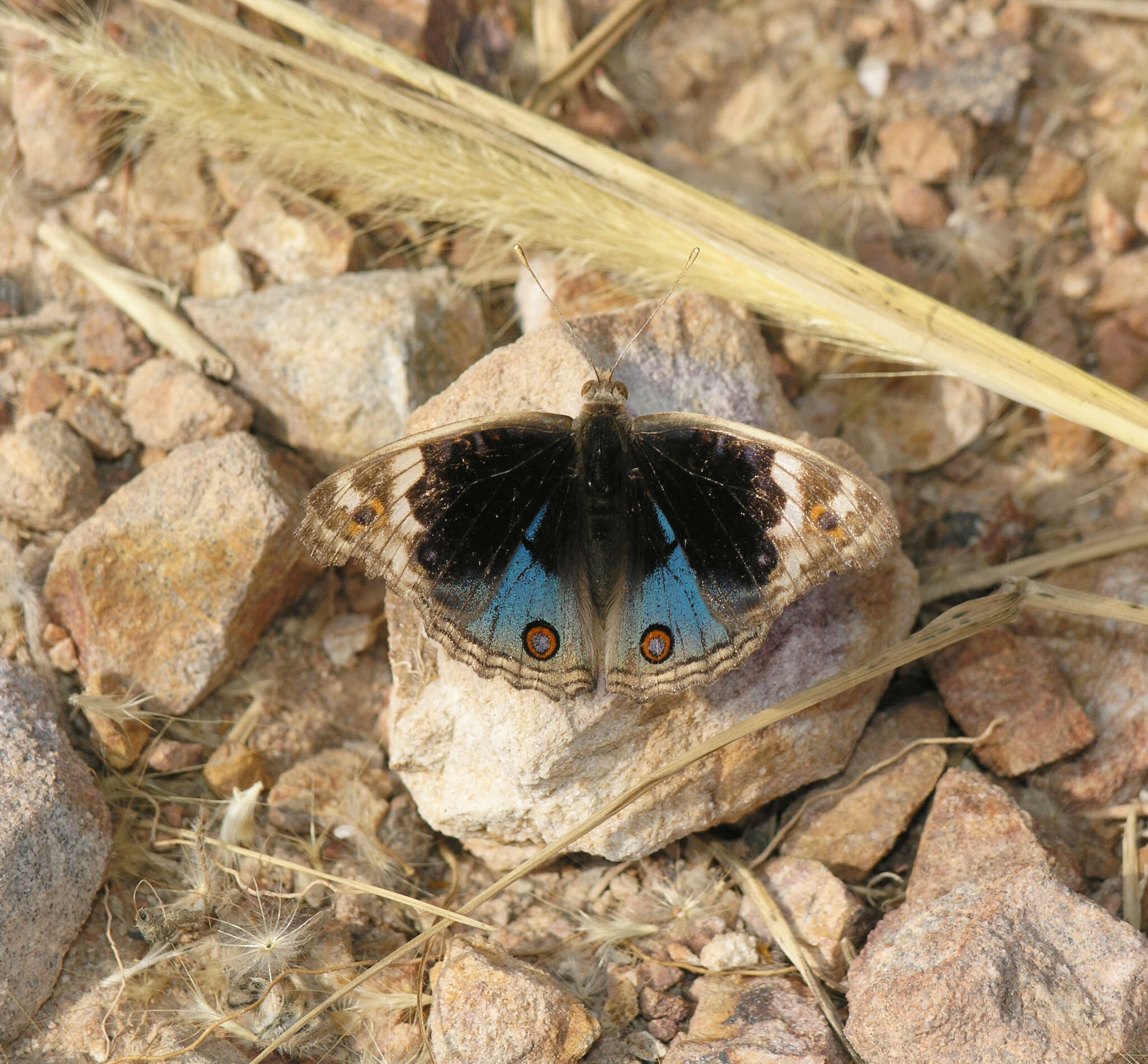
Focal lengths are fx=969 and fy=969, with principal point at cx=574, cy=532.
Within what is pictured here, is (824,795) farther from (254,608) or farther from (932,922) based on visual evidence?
(254,608)

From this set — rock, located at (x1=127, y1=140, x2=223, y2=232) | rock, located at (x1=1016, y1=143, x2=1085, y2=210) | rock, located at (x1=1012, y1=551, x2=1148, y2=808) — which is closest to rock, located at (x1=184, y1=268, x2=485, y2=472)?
rock, located at (x1=127, y1=140, x2=223, y2=232)

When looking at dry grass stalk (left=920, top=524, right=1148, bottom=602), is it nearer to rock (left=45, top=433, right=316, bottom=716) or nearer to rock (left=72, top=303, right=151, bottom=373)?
rock (left=45, top=433, right=316, bottom=716)

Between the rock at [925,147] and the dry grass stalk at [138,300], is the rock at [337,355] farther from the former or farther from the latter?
the rock at [925,147]

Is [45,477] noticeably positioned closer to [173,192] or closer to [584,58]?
[173,192]

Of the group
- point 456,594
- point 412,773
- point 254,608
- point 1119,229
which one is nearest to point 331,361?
point 254,608

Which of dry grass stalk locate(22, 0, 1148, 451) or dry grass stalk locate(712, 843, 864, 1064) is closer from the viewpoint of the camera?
dry grass stalk locate(712, 843, 864, 1064)

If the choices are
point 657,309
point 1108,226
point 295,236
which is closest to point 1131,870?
point 657,309

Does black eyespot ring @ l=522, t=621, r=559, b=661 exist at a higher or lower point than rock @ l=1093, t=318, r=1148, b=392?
higher
